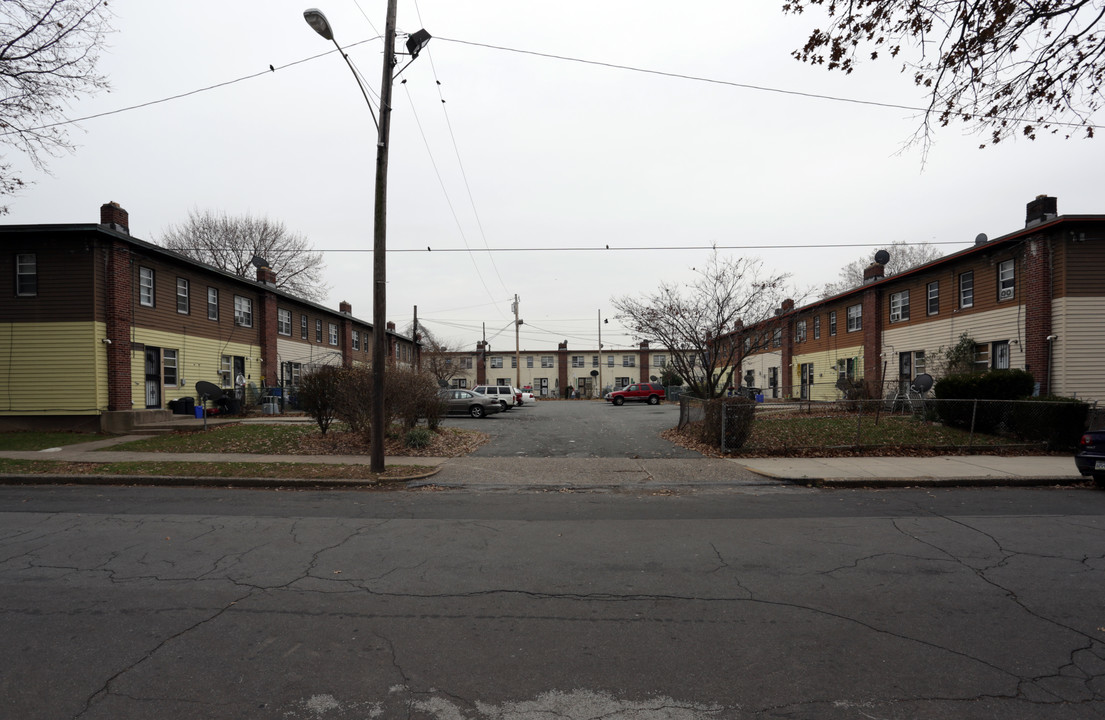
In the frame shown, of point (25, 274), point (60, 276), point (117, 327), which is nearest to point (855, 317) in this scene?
point (117, 327)

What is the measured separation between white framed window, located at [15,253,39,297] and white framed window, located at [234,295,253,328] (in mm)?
8204

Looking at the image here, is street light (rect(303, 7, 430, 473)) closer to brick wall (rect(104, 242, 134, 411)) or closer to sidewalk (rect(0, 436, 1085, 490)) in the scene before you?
sidewalk (rect(0, 436, 1085, 490))

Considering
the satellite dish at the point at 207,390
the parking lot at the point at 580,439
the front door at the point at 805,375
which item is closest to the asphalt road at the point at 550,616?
the parking lot at the point at 580,439

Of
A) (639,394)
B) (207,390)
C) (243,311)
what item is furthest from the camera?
(639,394)

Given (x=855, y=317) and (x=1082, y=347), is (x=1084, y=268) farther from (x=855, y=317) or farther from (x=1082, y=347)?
(x=855, y=317)

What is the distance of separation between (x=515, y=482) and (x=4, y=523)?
22.8ft

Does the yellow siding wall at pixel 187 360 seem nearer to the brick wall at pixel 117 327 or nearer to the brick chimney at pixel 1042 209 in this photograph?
the brick wall at pixel 117 327

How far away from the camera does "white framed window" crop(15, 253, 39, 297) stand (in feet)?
59.6

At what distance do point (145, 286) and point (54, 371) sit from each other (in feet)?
12.9

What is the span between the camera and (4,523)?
281 inches

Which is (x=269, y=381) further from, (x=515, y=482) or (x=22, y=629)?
(x=22, y=629)

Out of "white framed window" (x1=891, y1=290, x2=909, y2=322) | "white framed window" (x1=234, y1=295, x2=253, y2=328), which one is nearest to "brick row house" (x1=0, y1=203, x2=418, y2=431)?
"white framed window" (x1=234, y1=295, x2=253, y2=328)

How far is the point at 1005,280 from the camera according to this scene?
2027 centimetres

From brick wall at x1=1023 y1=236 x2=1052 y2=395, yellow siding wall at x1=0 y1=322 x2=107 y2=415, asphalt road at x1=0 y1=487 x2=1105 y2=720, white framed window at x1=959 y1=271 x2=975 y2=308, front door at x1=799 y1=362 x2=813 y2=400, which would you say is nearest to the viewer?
asphalt road at x1=0 y1=487 x2=1105 y2=720
